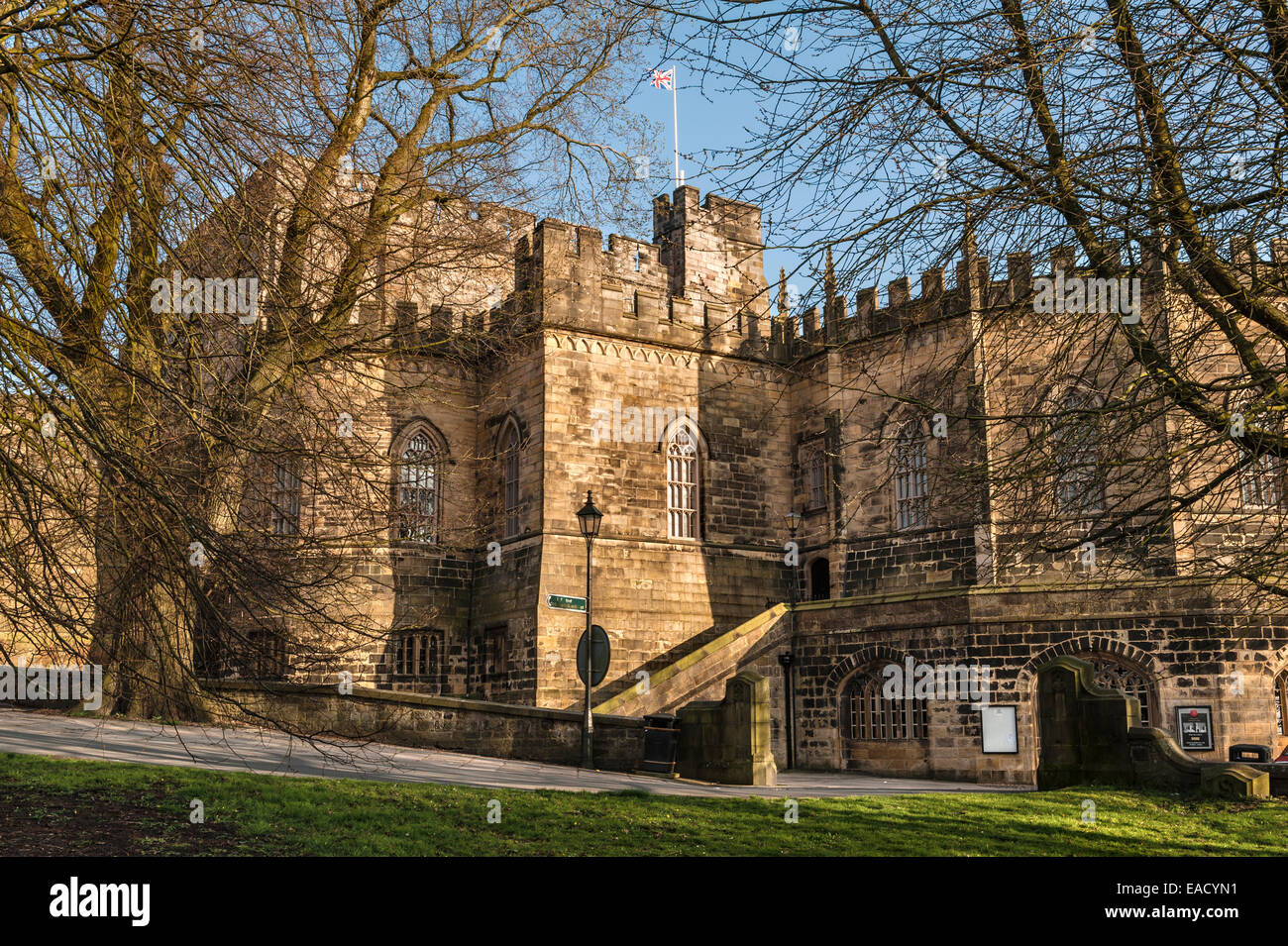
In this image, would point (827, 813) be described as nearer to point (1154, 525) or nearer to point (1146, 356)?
point (1154, 525)

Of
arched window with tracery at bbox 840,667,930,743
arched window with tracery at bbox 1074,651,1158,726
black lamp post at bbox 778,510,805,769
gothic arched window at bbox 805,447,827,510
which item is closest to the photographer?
arched window with tracery at bbox 1074,651,1158,726

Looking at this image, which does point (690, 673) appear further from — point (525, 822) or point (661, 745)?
point (525, 822)

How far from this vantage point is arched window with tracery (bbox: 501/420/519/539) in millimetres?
25828

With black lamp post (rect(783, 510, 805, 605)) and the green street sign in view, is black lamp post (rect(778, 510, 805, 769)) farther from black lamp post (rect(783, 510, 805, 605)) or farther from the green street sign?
the green street sign

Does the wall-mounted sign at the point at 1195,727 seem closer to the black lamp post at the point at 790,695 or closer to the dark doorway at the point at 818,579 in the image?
the black lamp post at the point at 790,695

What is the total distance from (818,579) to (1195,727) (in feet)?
30.8

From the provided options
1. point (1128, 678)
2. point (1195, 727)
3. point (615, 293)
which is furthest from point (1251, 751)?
point (615, 293)

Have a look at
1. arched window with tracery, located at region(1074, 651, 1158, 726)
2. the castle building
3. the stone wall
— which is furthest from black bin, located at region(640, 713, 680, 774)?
arched window with tracery, located at region(1074, 651, 1158, 726)

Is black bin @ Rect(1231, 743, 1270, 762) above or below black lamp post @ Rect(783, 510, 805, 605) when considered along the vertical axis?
below

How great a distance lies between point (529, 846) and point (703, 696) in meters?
13.3

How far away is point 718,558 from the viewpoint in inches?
1052

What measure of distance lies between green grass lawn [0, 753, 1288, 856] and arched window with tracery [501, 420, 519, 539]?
1358 centimetres

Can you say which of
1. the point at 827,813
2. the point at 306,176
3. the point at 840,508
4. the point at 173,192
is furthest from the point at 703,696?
the point at 173,192

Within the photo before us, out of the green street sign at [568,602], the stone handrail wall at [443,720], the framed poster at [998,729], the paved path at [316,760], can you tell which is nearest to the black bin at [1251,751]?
the framed poster at [998,729]
